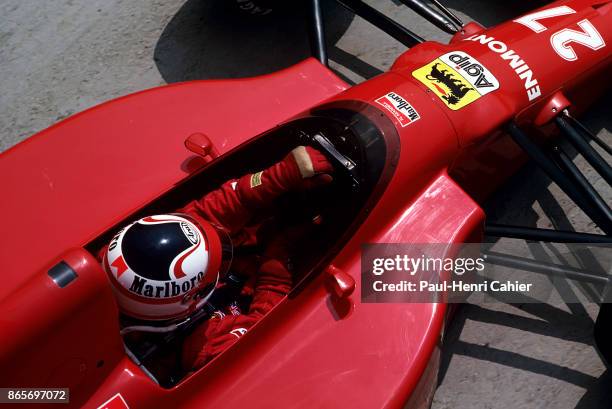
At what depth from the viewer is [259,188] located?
2771 millimetres

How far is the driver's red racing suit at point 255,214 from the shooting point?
2564 millimetres

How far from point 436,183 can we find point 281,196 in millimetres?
702

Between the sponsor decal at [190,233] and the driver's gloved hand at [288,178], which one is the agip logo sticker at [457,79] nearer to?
the driver's gloved hand at [288,178]

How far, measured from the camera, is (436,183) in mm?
2891

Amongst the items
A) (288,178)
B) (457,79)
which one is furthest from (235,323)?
(457,79)

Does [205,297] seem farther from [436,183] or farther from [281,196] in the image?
[436,183]

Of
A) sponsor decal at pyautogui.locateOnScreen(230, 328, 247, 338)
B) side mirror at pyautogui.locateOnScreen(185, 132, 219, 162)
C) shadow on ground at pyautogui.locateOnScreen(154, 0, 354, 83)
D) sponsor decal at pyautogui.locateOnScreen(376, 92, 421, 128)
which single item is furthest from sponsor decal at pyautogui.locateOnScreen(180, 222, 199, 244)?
shadow on ground at pyautogui.locateOnScreen(154, 0, 354, 83)

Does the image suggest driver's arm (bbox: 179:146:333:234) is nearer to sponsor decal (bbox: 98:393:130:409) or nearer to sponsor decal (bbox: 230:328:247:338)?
sponsor decal (bbox: 230:328:247:338)

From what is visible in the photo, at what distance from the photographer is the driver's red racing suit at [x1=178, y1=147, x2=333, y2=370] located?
Answer: 2.56 m

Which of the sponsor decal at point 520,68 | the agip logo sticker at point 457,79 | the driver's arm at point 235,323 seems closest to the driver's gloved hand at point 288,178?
the driver's arm at point 235,323

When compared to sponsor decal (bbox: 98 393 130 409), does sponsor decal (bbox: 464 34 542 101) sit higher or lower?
higher

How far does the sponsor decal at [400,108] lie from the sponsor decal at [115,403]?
63.0 inches

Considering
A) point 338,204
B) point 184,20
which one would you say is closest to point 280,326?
point 338,204

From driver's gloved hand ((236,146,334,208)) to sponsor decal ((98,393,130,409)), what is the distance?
96cm
